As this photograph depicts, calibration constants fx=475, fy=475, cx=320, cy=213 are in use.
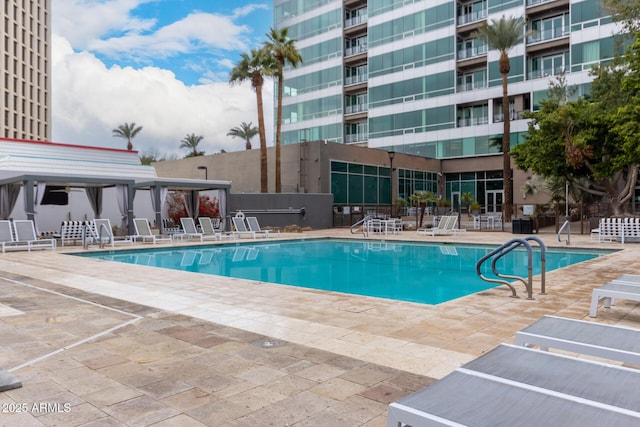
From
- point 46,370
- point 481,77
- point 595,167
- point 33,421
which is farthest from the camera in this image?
point 481,77

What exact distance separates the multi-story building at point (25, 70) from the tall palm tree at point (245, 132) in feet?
102

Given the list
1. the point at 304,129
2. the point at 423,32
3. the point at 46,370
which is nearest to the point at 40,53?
the point at 304,129

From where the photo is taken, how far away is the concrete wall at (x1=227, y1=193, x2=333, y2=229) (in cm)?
2406

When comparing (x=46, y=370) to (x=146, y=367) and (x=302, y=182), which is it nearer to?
(x=146, y=367)

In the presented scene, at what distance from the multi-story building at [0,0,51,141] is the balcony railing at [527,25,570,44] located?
57.4 metres

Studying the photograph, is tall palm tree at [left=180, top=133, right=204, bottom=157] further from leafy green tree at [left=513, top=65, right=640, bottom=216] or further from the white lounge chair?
Result: leafy green tree at [left=513, top=65, right=640, bottom=216]

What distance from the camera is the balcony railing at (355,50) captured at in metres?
39.7

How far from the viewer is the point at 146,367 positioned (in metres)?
3.63

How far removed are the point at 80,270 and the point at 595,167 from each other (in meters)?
18.6

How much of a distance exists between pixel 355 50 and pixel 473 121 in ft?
40.6

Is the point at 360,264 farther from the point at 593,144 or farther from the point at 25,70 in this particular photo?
the point at 25,70

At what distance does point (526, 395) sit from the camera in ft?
6.74

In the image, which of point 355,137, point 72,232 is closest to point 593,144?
point 72,232

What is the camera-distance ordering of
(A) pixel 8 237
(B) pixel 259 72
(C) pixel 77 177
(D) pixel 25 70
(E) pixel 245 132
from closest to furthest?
(A) pixel 8 237, (C) pixel 77 177, (B) pixel 259 72, (E) pixel 245 132, (D) pixel 25 70
